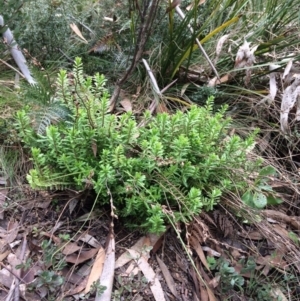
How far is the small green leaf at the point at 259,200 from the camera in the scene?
5.23 ft

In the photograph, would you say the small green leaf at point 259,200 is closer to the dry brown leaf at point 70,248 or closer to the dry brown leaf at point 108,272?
the dry brown leaf at point 108,272

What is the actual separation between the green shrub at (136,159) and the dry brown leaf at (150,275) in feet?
0.40

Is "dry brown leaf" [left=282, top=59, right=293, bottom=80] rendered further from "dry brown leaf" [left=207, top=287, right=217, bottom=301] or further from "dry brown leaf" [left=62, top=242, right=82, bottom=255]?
"dry brown leaf" [left=62, top=242, right=82, bottom=255]

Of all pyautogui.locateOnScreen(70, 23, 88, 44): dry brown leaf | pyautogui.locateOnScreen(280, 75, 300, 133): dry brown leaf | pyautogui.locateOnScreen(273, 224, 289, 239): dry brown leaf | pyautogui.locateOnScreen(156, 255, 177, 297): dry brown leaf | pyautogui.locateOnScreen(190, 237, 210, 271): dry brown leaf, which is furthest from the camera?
pyautogui.locateOnScreen(70, 23, 88, 44): dry brown leaf

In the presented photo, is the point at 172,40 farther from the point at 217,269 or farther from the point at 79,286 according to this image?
the point at 79,286

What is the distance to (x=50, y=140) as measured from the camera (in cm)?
146

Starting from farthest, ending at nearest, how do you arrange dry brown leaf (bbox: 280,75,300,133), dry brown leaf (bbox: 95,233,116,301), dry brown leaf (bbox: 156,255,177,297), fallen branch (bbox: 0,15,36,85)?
fallen branch (bbox: 0,15,36,85)
dry brown leaf (bbox: 280,75,300,133)
dry brown leaf (bbox: 156,255,177,297)
dry brown leaf (bbox: 95,233,116,301)

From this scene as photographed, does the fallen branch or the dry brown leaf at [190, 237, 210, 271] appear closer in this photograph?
the dry brown leaf at [190, 237, 210, 271]

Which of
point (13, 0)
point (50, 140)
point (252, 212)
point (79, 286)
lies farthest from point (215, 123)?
point (13, 0)

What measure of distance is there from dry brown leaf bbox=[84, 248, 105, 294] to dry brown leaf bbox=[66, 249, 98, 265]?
0.03 metres

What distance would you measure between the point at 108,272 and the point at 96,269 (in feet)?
0.16

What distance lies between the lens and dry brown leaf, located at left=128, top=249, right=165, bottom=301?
4.84 feet

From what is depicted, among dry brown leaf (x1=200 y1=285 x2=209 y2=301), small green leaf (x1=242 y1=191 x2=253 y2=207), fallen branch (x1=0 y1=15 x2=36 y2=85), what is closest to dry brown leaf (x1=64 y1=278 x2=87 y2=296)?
dry brown leaf (x1=200 y1=285 x2=209 y2=301)

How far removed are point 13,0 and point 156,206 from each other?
137 centimetres
